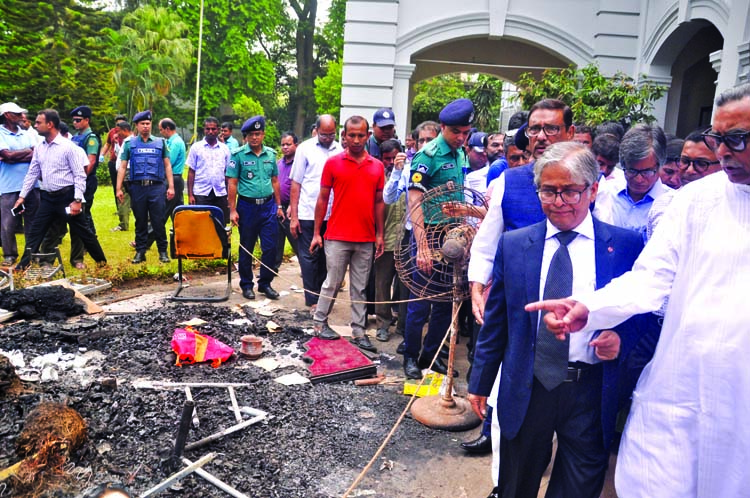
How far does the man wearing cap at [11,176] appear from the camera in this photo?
797 cm

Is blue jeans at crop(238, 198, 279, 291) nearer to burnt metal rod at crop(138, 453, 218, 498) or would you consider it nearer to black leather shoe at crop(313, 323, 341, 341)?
black leather shoe at crop(313, 323, 341, 341)

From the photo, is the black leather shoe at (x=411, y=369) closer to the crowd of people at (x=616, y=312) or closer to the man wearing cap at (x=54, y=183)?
the crowd of people at (x=616, y=312)

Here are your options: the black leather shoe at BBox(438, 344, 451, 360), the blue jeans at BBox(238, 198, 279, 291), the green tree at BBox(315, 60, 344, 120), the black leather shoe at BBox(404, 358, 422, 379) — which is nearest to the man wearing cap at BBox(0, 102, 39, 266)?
the blue jeans at BBox(238, 198, 279, 291)

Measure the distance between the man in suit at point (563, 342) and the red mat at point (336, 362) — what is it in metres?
2.48

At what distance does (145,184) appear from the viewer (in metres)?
8.40

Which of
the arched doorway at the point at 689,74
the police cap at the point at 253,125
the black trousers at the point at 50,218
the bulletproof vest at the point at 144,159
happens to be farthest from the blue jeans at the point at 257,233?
the arched doorway at the point at 689,74

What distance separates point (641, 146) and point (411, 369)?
2620 millimetres

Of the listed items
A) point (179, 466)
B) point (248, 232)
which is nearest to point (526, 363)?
point (179, 466)

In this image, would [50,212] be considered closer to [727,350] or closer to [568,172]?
[568,172]

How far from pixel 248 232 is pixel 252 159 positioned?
88 centimetres

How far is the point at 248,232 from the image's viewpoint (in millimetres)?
7074

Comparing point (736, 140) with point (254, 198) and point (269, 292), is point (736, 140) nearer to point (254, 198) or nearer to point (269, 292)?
point (254, 198)

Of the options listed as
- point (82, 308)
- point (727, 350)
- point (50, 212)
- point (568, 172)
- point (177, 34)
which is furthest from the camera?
point (177, 34)

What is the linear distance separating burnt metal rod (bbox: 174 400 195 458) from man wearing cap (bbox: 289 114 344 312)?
10.5 ft
